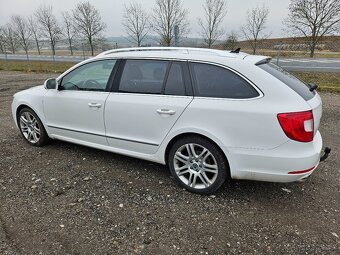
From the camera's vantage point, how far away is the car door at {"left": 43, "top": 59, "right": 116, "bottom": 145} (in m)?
3.55

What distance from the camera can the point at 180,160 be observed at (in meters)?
3.10

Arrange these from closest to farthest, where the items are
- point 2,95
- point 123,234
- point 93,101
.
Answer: point 123,234 < point 93,101 < point 2,95

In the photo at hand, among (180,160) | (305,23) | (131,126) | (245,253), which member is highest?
(305,23)

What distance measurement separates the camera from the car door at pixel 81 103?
355 centimetres

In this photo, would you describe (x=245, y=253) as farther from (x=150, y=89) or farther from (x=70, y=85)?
(x=70, y=85)

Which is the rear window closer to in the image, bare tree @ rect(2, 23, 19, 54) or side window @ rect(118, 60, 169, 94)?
side window @ rect(118, 60, 169, 94)

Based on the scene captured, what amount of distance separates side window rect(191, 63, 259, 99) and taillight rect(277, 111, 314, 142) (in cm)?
37

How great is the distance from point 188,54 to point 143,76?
641 millimetres

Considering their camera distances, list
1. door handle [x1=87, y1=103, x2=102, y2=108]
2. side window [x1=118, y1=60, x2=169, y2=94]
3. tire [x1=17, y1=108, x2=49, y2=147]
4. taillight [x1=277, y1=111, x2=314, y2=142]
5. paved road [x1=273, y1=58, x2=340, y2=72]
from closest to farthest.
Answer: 1. taillight [x1=277, y1=111, x2=314, y2=142]
2. side window [x1=118, y1=60, x2=169, y2=94]
3. door handle [x1=87, y1=103, x2=102, y2=108]
4. tire [x1=17, y1=108, x2=49, y2=147]
5. paved road [x1=273, y1=58, x2=340, y2=72]

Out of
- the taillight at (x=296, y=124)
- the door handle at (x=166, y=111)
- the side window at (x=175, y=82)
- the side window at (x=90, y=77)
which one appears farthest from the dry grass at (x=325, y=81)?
the side window at (x=90, y=77)

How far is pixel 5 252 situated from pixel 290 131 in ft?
9.01

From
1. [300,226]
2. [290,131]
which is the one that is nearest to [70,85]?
[290,131]

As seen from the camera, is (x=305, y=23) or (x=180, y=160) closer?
(x=180, y=160)

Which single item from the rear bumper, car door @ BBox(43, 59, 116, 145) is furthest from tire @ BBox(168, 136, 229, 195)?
car door @ BBox(43, 59, 116, 145)
